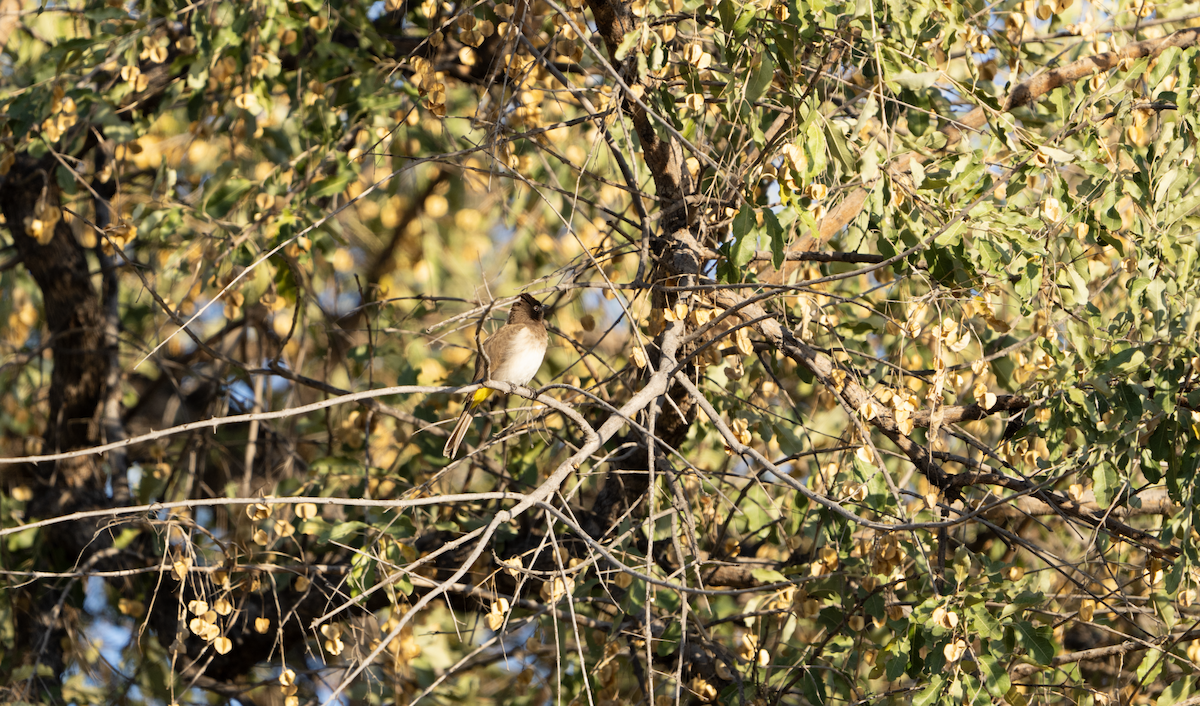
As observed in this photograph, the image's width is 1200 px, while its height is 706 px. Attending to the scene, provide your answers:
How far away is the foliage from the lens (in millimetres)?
2746

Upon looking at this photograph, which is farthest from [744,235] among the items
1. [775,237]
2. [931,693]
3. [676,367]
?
[931,693]

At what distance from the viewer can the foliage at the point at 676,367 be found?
9.01ft

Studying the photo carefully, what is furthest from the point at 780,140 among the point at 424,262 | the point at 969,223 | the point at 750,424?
the point at 424,262

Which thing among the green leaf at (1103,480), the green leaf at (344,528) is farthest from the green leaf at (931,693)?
the green leaf at (344,528)

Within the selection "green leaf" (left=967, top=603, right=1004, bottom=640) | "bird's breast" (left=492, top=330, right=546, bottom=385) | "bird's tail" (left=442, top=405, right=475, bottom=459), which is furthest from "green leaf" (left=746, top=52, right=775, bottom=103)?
"bird's breast" (left=492, top=330, right=546, bottom=385)

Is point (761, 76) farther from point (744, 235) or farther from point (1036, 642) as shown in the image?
point (1036, 642)

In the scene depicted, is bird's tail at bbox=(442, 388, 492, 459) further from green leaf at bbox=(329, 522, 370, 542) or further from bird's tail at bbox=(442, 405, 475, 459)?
green leaf at bbox=(329, 522, 370, 542)

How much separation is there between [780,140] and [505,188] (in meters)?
1.93

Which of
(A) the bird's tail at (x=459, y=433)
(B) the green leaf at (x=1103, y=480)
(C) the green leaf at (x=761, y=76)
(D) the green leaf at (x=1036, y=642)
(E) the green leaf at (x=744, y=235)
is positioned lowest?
(D) the green leaf at (x=1036, y=642)

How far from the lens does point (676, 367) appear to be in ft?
9.48

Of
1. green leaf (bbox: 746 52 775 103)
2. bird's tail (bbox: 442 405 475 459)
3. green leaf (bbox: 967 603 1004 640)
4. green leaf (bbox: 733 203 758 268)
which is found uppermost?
green leaf (bbox: 746 52 775 103)

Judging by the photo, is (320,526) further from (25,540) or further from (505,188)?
(25,540)

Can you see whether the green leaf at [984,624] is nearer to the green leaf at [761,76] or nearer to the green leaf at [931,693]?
the green leaf at [931,693]

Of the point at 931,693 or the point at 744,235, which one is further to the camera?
the point at 744,235
